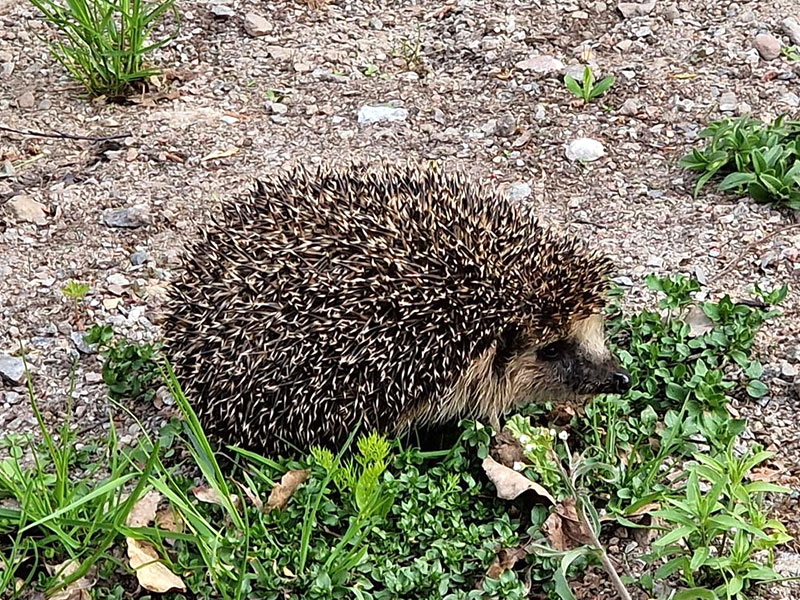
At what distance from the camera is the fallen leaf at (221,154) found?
643cm

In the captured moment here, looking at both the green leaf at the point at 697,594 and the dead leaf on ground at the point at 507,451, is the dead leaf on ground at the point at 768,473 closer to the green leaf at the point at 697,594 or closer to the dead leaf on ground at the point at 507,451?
the green leaf at the point at 697,594

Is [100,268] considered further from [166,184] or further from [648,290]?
[648,290]

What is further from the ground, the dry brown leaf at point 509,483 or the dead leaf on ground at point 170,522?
the dry brown leaf at point 509,483

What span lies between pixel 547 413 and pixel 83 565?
2069 mm

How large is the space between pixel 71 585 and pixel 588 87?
427 cm

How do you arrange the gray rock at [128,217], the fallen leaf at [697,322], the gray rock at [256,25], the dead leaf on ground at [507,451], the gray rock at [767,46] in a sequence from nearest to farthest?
the dead leaf on ground at [507,451], the fallen leaf at [697,322], the gray rock at [128,217], the gray rock at [767,46], the gray rock at [256,25]

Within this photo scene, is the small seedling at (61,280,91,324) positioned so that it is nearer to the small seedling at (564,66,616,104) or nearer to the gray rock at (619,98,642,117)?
the small seedling at (564,66,616,104)

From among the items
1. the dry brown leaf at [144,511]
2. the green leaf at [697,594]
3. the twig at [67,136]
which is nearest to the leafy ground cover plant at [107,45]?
the twig at [67,136]

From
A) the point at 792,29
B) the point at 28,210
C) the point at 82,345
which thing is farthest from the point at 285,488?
Result: the point at 792,29

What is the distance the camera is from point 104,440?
15.4 ft

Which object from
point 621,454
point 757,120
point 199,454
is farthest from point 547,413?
point 757,120

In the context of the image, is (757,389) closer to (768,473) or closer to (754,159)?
(768,473)

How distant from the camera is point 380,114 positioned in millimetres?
6664

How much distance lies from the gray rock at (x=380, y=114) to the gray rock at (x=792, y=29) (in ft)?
8.27
